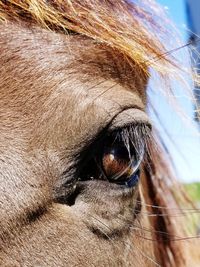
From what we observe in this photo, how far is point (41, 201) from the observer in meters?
1.32

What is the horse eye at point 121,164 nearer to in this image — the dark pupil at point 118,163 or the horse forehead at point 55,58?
the dark pupil at point 118,163

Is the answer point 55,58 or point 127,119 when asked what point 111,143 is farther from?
point 55,58

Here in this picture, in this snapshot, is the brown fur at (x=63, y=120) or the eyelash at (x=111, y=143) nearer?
the brown fur at (x=63, y=120)

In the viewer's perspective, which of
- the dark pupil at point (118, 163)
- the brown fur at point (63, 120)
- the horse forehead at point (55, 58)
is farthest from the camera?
the dark pupil at point (118, 163)

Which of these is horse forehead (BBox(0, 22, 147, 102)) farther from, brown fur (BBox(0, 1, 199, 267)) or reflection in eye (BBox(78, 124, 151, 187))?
reflection in eye (BBox(78, 124, 151, 187))

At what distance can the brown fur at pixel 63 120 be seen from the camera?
130 centimetres

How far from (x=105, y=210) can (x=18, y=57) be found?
498mm

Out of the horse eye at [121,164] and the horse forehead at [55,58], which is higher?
the horse forehead at [55,58]

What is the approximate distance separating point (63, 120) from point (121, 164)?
0.91 feet

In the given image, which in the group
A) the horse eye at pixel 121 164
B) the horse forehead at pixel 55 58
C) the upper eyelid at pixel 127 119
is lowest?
the horse eye at pixel 121 164

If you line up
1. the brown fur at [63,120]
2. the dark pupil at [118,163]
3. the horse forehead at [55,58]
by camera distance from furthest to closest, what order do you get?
1. the dark pupil at [118,163]
2. the horse forehead at [55,58]
3. the brown fur at [63,120]

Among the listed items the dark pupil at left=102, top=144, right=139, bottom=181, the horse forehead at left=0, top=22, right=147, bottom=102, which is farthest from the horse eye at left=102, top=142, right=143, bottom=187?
the horse forehead at left=0, top=22, right=147, bottom=102

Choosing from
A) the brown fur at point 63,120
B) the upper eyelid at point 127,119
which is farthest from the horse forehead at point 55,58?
the upper eyelid at point 127,119

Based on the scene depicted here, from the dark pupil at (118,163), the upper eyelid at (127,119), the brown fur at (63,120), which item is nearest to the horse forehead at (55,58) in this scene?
the brown fur at (63,120)
